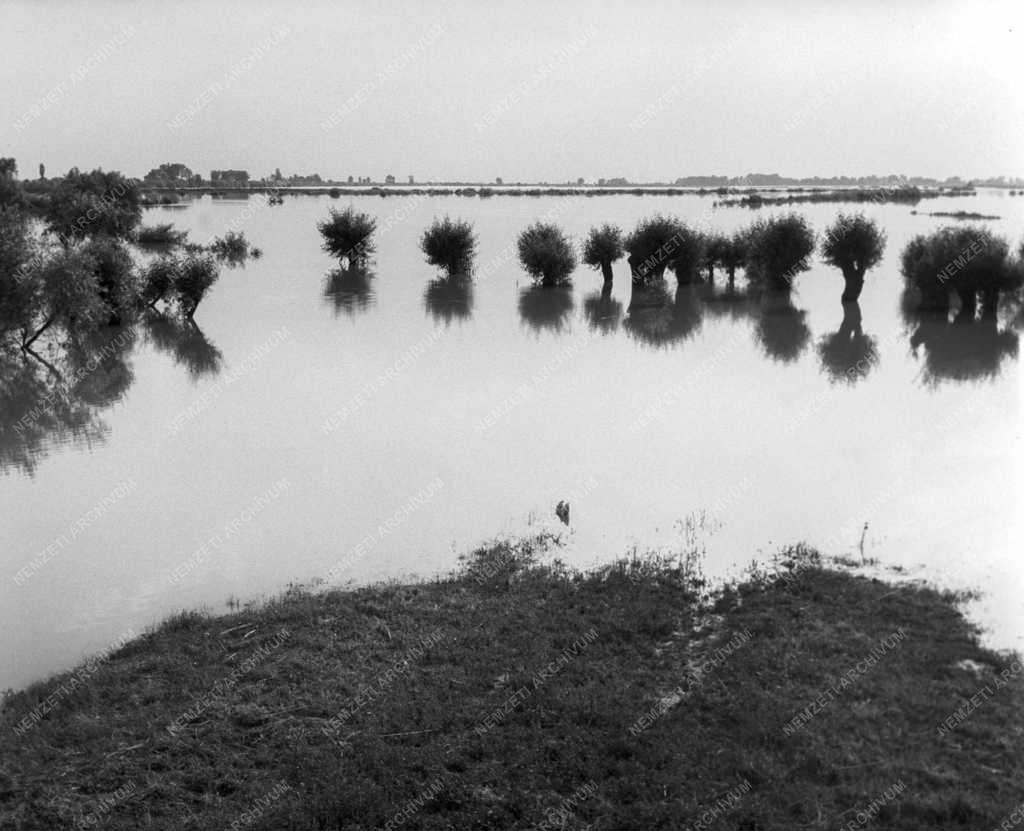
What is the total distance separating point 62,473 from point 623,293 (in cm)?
2335

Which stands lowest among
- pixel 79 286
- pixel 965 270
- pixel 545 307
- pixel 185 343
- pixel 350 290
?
pixel 545 307

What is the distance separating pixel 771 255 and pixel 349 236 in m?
18.6

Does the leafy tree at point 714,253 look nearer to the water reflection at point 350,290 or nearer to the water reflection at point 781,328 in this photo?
the water reflection at point 781,328

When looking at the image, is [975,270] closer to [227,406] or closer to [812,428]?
[812,428]

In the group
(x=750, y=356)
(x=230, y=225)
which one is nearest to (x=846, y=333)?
(x=750, y=356)

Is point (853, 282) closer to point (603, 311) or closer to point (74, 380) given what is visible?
point (603, 311)

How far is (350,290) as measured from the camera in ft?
114

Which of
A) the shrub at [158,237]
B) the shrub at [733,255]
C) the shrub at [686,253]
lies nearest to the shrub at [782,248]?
the shrub at [733,255]

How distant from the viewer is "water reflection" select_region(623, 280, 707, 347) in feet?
82.4

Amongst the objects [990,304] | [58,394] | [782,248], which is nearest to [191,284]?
[58,394]

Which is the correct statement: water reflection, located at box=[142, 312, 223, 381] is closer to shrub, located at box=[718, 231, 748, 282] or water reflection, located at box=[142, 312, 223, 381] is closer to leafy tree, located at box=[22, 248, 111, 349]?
leafy tree, located at box=[22, 248, 111, 349]

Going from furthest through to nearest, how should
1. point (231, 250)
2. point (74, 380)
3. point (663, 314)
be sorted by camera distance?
1. point (231, 250)
2. point (663, 314)
3. point (74, 380)

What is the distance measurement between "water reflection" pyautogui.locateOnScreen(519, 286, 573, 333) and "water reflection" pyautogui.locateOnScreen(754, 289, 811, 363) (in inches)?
217

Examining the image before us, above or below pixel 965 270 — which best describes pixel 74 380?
below
